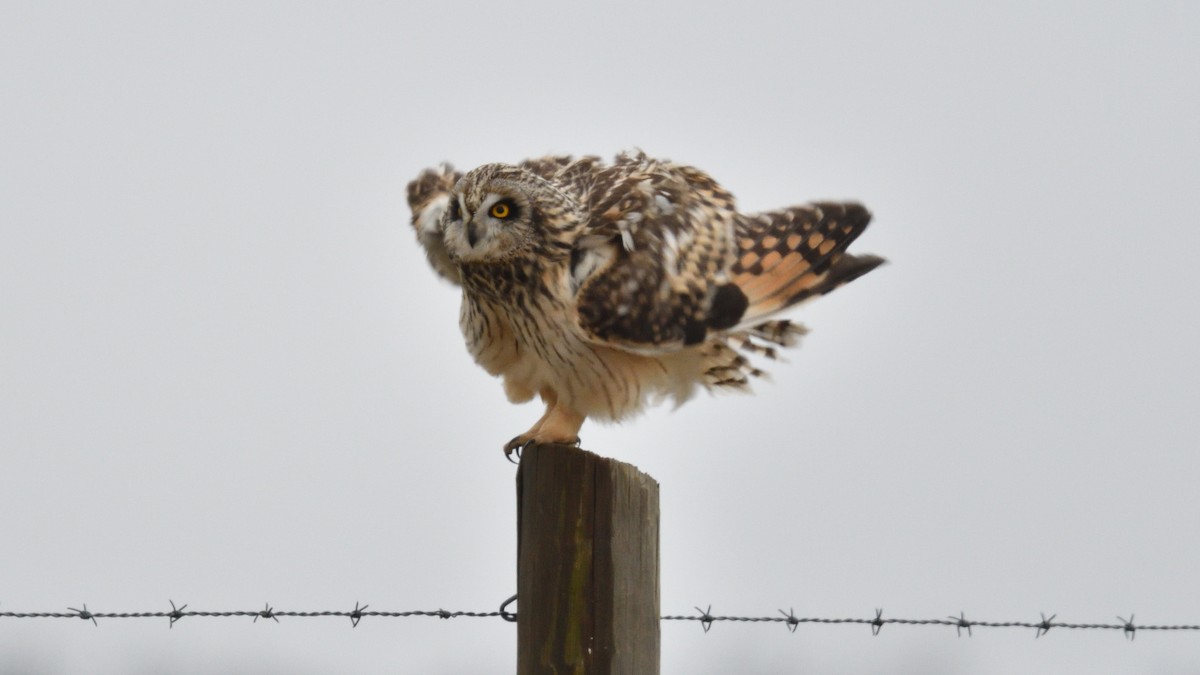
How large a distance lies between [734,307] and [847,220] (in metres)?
0.58

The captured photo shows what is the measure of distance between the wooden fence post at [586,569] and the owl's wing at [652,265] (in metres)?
0.97

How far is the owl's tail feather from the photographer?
4227 millimetres

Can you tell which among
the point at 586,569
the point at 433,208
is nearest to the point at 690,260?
the point at 433,208

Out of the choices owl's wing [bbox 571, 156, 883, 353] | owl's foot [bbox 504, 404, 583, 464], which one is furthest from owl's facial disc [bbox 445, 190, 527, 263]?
owl's foot [bbox 504, 404, 583, 464]

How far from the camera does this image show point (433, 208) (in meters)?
4.38

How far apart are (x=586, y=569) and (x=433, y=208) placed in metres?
1.80

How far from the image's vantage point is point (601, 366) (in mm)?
4086

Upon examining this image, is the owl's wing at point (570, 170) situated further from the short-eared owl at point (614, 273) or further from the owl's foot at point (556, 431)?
the owl's foot at point (556, 431)

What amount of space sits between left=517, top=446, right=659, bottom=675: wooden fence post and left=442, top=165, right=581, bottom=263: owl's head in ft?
3.90

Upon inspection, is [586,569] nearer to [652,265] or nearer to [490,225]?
[652,265]

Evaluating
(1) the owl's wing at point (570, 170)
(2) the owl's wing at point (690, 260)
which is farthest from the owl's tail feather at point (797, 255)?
(1) the owl's wing at point (570, 170)

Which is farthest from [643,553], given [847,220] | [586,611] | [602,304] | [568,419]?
[847,220]

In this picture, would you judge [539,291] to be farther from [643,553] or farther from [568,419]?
[643,553]

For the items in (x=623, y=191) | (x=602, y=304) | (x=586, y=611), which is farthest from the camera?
(x=623, y=191)
